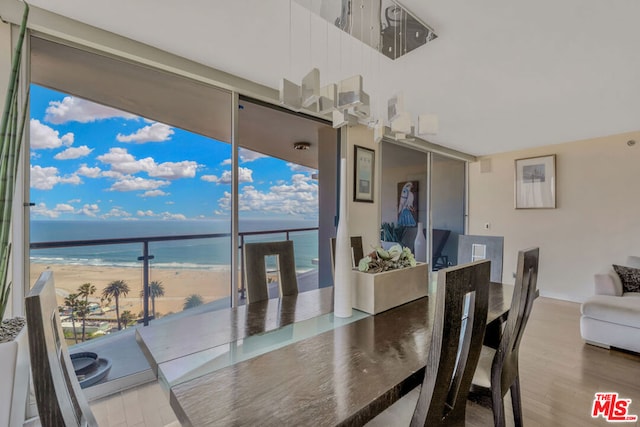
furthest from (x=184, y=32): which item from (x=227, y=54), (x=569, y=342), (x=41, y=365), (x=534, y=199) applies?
(x=534, y=199)

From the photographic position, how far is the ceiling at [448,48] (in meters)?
1.69

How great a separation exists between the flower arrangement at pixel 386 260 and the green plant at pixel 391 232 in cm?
232

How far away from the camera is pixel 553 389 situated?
2111mm

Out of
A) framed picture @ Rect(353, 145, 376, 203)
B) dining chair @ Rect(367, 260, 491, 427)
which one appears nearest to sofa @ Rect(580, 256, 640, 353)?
framed picture @ Rect(353, 145, 376, 203)

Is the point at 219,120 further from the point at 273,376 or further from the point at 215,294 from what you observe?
the point at 273,376

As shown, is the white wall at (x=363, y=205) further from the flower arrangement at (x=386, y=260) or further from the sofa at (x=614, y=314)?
the sofa at (x=614, y=314)

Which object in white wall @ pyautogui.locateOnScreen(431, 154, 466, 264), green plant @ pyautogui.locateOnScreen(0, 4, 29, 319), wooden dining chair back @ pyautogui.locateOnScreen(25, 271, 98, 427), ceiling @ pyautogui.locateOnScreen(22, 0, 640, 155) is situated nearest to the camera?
wooden dining chair back @ pyautogui.locateOnScreen(25, 271, 98, 427)

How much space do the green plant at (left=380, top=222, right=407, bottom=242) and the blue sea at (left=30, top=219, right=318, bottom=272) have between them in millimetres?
1959

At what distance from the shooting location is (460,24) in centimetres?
180

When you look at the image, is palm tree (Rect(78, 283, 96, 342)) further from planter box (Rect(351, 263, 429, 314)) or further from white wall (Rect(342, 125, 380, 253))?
white wall (Rect(342, 125, 380, 253))

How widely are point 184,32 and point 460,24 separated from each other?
1780 mm

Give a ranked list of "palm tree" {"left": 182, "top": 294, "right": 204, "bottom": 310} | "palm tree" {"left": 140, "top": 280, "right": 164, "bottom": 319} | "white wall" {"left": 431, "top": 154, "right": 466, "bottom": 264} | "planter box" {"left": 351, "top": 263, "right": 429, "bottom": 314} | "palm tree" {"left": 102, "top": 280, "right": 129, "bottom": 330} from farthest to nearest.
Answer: "white wall" {"left": 431, "top": 154, "right": 466, "bottom": 264} → "palm tree" {"left": 182, "top": 294, "right": 204, "bottom": 310} → "palm tree" {"left": 140, "top": 280, "right": 164, "bottom": 319} → "palm tree" {"left": 102, "top": 280, "right": 129, "bottom": 330} → "planter box" {"left": 351, "top": 263, "right": 429, "bottom": 314}

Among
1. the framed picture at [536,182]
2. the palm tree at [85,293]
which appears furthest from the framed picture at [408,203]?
the palm tree at [85,293]

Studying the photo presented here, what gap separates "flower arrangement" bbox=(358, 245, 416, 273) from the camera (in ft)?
5.31
